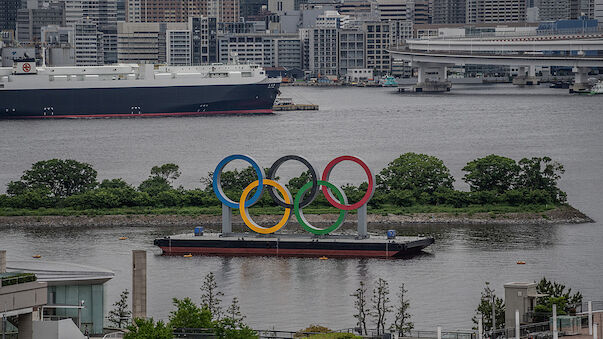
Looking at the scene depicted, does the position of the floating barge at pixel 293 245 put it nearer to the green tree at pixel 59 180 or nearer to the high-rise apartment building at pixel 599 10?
the green tree at pixel 59 180

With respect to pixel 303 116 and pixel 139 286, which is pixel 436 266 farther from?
pixel 303 116

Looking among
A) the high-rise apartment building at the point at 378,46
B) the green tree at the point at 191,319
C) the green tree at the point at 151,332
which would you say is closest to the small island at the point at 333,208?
the green tree at the point at 191,319

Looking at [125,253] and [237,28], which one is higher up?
[237,28]

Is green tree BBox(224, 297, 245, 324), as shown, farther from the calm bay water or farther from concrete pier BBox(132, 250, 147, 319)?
concrete pier BBox(132, 250, 147, 319)

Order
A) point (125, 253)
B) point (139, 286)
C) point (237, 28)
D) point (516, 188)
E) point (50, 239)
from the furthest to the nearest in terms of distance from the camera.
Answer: point (237, 28)
point (516, 188)
point (50, 239)
point (125, 253)
point (139, 286)

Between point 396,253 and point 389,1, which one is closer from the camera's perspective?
point 396,253

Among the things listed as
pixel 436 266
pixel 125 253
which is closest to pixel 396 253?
pixel 436 266
